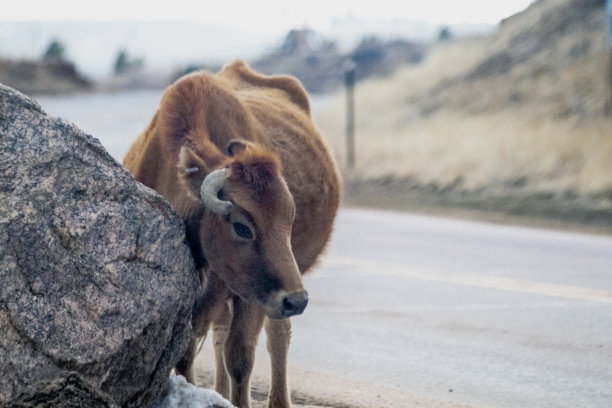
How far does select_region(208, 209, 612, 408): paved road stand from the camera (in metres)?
6.82

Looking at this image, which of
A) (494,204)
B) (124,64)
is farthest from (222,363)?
(124,64)

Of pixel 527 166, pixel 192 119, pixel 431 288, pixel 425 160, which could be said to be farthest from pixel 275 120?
pixel 425 160

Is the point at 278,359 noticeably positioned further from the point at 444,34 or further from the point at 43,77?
the point at 444,34

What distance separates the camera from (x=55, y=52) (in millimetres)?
52656

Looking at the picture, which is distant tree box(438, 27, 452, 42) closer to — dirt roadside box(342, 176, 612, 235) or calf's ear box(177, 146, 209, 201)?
dirt roadside box(342, 176, 612, 235)

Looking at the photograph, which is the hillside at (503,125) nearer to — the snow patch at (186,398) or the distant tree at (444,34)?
the snow patch at (186,398)

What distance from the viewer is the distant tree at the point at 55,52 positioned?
50156mm

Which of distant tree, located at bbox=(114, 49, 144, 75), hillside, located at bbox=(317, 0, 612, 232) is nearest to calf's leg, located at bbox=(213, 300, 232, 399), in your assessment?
hillside, located at bbox=(317, 0, 612, 232)

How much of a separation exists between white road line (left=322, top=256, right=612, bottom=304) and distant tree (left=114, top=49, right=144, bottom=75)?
165 feet

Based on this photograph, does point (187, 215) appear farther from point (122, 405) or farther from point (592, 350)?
point (592, 350)

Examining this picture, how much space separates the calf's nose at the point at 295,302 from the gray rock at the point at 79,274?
0.46 m

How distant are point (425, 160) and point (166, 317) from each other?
20.3 m

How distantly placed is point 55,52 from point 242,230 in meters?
49.8

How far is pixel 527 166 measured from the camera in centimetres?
2175
